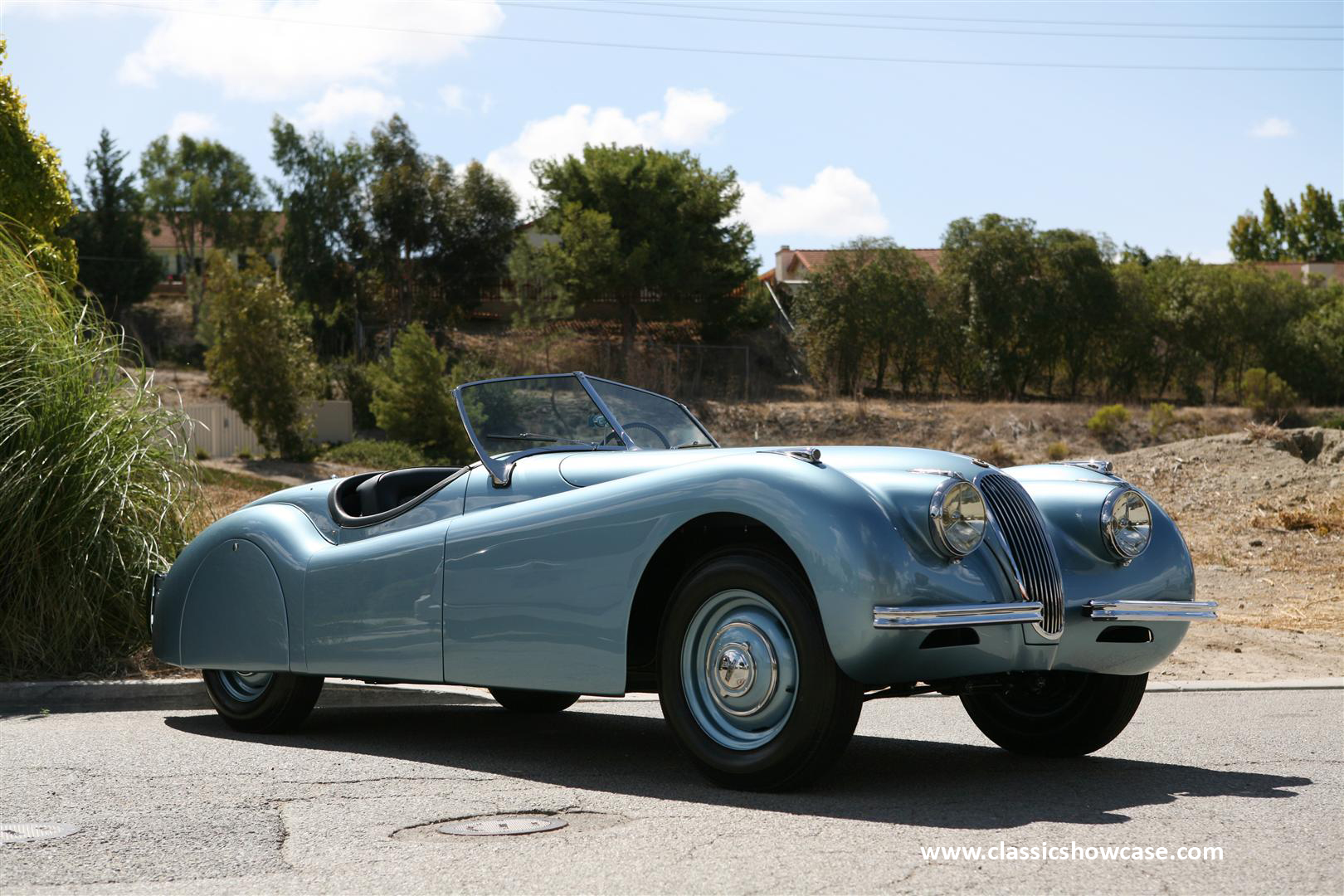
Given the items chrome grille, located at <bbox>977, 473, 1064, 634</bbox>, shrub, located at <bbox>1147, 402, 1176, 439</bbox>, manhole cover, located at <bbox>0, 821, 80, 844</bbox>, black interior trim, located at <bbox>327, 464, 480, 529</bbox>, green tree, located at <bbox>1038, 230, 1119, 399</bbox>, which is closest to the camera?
manhole cover, located at <bbox>0, 821, 80, 844</bbox>

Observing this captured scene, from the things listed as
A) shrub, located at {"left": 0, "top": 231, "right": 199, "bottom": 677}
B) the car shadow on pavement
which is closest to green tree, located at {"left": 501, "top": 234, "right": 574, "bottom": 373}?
shrub, located at {"left": 0, "top": 231, "right": 199, "bottom": 677}

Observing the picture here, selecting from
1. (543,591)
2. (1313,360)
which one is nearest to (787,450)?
(543,591)

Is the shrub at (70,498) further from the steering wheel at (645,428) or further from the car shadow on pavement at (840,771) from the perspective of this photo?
the steering wheel at (645,428)

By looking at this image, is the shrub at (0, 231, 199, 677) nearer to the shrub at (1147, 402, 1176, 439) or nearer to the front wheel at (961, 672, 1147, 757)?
the front wheel at (961, 672, 1147, 757)

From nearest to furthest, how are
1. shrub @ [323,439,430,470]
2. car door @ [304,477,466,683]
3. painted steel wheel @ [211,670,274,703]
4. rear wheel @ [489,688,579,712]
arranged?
1. car door @ [304,477,466,683]
2. painted steel wheel @ [211,670,274,703]
3. rear wheel @ [489,688,579,712]
4. shrub @ [323,439,430,470]

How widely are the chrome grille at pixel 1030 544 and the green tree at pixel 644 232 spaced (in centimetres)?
4271

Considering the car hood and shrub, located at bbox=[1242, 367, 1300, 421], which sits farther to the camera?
shrub, located at bbox=[1242, 367, 1300, 421]

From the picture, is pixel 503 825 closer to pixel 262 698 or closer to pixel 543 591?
pixel 543 591

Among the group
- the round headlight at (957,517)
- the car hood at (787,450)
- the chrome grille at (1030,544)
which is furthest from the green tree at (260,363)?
the round headlight at (957,517)

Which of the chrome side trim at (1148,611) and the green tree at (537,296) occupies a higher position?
the green tree at (537,296)

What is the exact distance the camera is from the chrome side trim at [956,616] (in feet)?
14.0

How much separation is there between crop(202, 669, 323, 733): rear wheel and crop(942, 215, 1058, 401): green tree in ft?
139

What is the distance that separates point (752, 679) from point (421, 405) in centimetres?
3641

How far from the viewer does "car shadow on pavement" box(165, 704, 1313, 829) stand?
4.45 m
